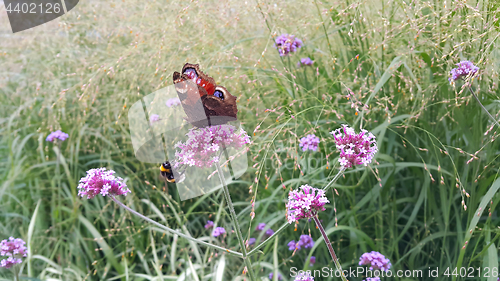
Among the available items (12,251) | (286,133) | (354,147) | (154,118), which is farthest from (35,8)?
(354,147)

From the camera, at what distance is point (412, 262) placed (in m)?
1.47

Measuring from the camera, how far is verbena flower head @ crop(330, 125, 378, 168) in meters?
0.87

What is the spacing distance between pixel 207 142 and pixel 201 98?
4.4 inches

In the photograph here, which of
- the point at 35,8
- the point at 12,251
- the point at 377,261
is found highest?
the point at 35,8

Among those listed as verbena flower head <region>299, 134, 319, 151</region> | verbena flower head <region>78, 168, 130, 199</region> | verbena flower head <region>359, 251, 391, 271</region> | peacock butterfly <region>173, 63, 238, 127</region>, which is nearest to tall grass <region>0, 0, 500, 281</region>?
verbena flower head <region>299, 134, 319, 151</region>

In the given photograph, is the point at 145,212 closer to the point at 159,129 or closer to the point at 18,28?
the point at 159,129

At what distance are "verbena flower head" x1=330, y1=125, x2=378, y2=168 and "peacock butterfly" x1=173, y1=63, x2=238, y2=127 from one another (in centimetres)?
26

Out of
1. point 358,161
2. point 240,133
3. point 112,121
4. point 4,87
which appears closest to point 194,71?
point 240,133

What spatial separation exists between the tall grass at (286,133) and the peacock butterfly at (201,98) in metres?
0.27

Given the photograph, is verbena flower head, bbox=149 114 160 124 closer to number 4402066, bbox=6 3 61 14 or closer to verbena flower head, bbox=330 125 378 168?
verbena flower head, bbox=330 125 378 168

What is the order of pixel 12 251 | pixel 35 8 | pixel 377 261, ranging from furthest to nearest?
pixel 35 8 < pixel 12 251 < pixel 377 261

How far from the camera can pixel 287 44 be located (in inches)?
65.4

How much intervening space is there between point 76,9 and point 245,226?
1.92 meters

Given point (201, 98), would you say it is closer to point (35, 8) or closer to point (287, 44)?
point (287, 44)
